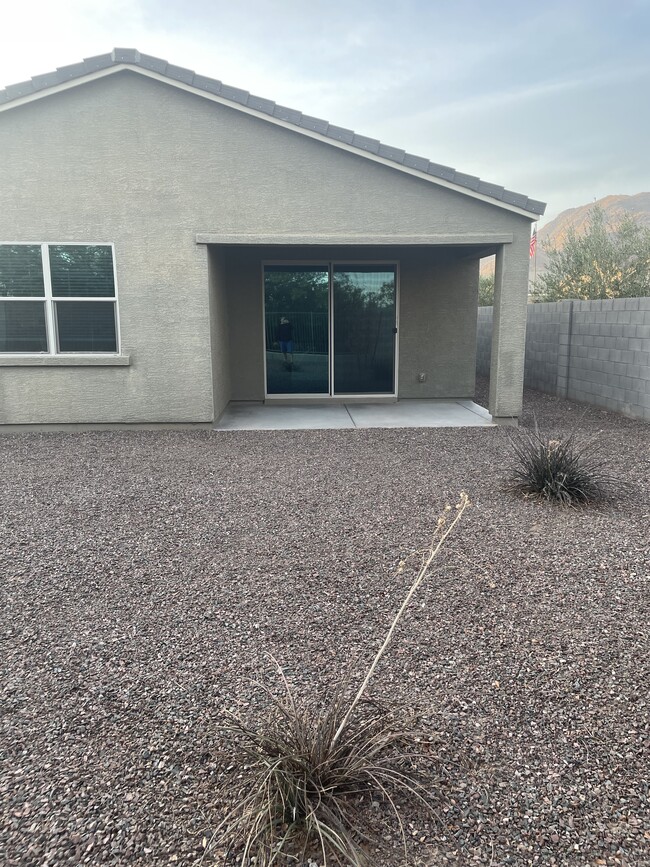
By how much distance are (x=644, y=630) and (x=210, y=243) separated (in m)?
7.60

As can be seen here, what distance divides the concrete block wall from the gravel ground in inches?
154

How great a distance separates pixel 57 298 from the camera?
9.36 meters

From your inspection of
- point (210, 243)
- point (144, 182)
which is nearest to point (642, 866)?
point (210, 243)

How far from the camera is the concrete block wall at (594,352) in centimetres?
1041

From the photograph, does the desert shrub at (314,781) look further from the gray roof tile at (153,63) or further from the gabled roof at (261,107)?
the gray roof tile at (153,63)

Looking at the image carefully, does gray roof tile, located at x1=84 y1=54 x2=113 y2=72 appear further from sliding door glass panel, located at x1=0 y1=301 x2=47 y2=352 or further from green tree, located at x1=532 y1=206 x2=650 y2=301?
green tree, located at x1=532 y1=206 x2=650 y2=301

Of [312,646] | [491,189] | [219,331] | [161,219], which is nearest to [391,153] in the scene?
[491,189]

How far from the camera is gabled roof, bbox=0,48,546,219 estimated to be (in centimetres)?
877

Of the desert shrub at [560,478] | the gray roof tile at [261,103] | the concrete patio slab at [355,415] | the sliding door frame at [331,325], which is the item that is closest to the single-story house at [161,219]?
the gray roof tile at [261,103]

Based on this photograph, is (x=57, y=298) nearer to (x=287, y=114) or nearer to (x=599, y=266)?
(x=287, y=114)

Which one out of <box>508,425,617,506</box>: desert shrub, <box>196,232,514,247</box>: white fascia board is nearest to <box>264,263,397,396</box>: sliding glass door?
<box>196,232,514,247</box>: white fascia board

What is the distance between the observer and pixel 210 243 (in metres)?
Result: 9.41

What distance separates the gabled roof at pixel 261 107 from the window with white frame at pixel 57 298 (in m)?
1.98

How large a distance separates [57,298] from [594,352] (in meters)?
8.79
